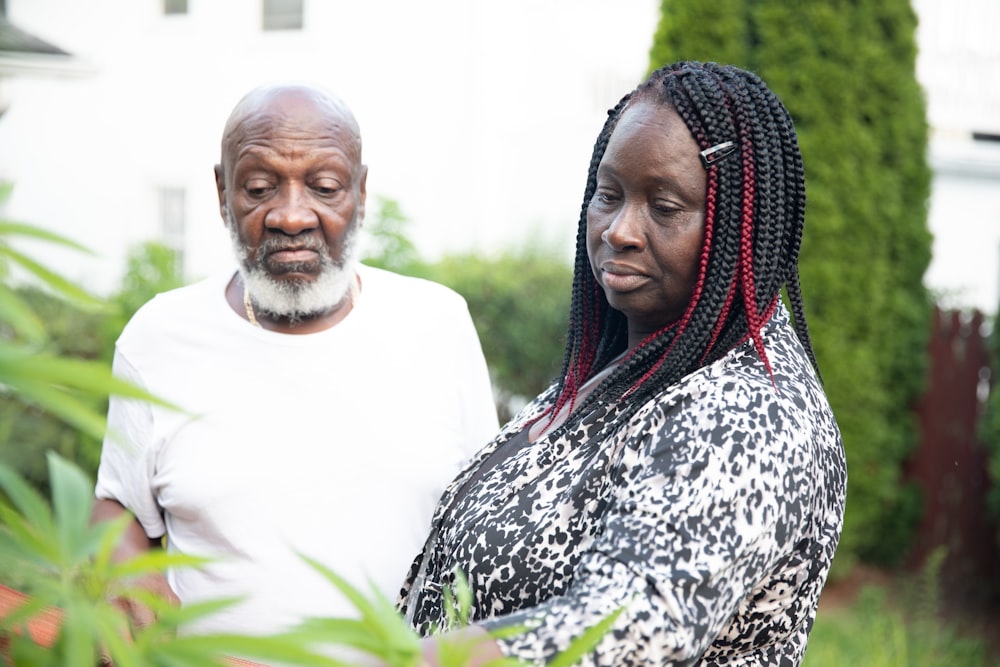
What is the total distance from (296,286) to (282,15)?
11771 mm

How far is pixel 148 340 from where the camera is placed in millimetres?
3078

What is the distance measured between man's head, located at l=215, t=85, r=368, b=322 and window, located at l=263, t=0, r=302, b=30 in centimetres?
1142

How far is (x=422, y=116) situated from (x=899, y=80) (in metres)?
6.72

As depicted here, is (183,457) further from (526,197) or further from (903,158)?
(526,197)

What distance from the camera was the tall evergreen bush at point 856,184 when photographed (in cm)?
735

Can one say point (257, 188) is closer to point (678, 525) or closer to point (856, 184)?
point (678, 525)

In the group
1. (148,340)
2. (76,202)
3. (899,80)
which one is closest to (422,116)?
(76,202)

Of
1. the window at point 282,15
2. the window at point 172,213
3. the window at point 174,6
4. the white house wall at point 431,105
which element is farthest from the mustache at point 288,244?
the window at point 174,6

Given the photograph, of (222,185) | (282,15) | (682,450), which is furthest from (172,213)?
(682,450)

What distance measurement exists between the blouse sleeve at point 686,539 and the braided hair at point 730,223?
0.20 metres

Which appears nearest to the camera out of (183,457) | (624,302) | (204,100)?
(624,302)

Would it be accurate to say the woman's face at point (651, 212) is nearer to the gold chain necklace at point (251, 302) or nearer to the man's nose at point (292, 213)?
the man's nose at point (292, 213)

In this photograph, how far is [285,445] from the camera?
296 cm

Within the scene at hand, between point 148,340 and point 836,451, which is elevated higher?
point 836,451
